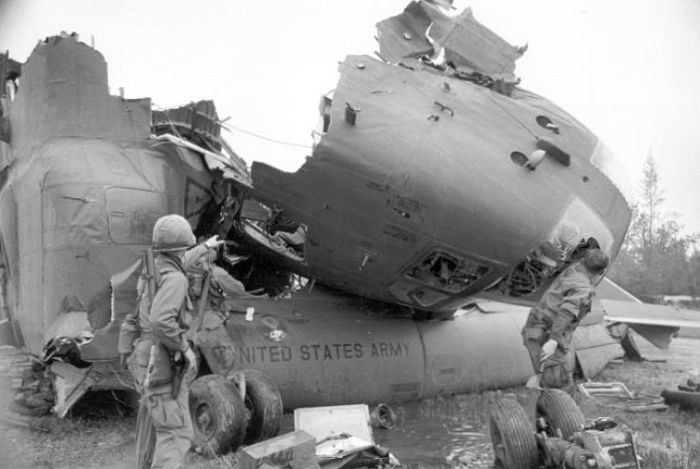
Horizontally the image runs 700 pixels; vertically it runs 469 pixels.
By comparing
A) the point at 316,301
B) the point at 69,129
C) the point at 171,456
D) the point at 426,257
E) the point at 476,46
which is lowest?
the point at 171,456

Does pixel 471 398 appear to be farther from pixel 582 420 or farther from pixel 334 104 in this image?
pixel 334 104

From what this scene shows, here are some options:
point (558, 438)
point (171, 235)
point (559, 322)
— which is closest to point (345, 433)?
point (558, 438)

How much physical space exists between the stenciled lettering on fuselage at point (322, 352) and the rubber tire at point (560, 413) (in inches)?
102

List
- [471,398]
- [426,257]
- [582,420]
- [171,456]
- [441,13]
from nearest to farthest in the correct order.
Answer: [171,456] < [582,420] < [426,257] < [441,13] < [471,398]

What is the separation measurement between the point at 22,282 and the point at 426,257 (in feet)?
15.1

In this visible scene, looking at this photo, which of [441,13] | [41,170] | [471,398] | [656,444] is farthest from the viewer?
[471,398]

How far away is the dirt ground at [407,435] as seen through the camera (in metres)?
5.74

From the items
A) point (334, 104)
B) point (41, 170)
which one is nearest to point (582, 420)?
point (334, 104)

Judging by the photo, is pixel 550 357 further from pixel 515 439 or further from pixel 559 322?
pixel 515 439

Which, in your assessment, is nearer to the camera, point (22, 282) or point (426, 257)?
point (426, 257)

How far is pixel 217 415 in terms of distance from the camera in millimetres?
5734

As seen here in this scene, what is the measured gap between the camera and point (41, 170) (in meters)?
7.27

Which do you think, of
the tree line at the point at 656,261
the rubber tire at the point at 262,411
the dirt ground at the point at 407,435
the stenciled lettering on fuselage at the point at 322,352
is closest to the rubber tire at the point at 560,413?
the dirt ground at the point at 407,435

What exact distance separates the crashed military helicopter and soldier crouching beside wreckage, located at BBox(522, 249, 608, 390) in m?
0.93
